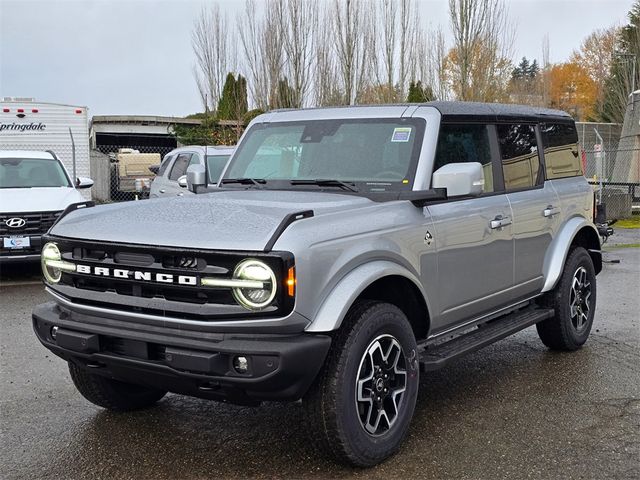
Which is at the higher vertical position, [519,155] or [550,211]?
[519,155]

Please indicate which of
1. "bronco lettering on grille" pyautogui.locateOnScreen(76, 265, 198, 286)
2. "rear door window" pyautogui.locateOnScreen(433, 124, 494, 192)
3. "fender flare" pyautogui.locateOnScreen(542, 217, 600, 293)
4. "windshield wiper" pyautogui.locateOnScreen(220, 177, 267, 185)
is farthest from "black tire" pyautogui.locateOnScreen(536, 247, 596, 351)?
"bronco lettering on grille" pyautogui.locateOnScreen(76, 265, 198, 286)

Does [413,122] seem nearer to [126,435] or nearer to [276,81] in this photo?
[126,435]

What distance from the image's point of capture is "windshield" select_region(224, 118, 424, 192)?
4.47 meters

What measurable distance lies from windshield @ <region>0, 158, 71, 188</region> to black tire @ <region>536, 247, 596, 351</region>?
7850 mm

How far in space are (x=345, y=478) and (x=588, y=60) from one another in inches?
2522

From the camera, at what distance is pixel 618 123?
4297 centimetres

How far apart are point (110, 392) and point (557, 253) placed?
11.5 feet

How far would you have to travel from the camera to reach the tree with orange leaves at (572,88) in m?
61.0

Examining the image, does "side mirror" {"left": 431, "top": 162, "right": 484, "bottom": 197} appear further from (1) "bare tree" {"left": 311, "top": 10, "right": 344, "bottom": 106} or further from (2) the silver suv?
(1) "bare tree" {"left": 311, "top": 10, "right": 344, "bottom": 106}

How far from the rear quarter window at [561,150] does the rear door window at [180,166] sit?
26.8 ft

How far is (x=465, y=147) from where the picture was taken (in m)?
4.86

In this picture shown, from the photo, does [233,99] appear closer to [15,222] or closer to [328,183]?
[15,222]

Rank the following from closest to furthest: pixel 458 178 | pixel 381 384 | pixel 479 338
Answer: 1. pixel 381 384
2. pixel 458 178
3. pixel 479 338

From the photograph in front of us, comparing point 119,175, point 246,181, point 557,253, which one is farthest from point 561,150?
point 119,175
